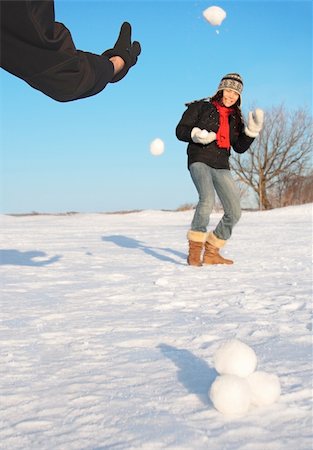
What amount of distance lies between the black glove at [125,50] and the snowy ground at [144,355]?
1078mm

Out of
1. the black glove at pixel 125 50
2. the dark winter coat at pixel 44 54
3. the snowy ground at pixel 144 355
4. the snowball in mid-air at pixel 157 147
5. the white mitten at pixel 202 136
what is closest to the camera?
the snowy ground at pixel 144 355

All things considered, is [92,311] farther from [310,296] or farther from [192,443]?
[192,443]

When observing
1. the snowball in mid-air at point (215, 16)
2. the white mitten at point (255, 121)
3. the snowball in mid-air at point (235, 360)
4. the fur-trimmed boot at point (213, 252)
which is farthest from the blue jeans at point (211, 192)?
the snowball in mid-air at point (235, 360)

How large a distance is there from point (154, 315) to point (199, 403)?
121cm

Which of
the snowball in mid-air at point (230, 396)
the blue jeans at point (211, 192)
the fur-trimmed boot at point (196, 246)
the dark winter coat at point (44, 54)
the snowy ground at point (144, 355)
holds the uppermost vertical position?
the dark winter coat at point (44, 54)

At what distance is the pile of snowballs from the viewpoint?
127cm

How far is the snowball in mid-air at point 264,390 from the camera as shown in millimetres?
1322

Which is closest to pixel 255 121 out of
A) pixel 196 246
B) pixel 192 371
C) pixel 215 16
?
pixel 215 16

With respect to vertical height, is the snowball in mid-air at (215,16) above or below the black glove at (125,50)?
above

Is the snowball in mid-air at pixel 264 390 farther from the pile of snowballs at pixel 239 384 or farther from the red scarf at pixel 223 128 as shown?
the red scarf at pixel 223 128

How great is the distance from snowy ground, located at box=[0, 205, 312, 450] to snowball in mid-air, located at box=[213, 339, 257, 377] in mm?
100

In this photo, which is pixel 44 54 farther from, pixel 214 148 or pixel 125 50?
pixel 214 148

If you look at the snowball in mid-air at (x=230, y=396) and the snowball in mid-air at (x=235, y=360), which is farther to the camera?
the snowball in mid-air at (x=235, y=360)

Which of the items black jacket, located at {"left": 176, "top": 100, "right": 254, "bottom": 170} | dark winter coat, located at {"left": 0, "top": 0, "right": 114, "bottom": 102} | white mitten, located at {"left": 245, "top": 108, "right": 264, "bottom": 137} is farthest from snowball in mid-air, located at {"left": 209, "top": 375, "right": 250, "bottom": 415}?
white mitten, located at {"left": 245, "top": 108, "right": 264, "bottom": 137}
